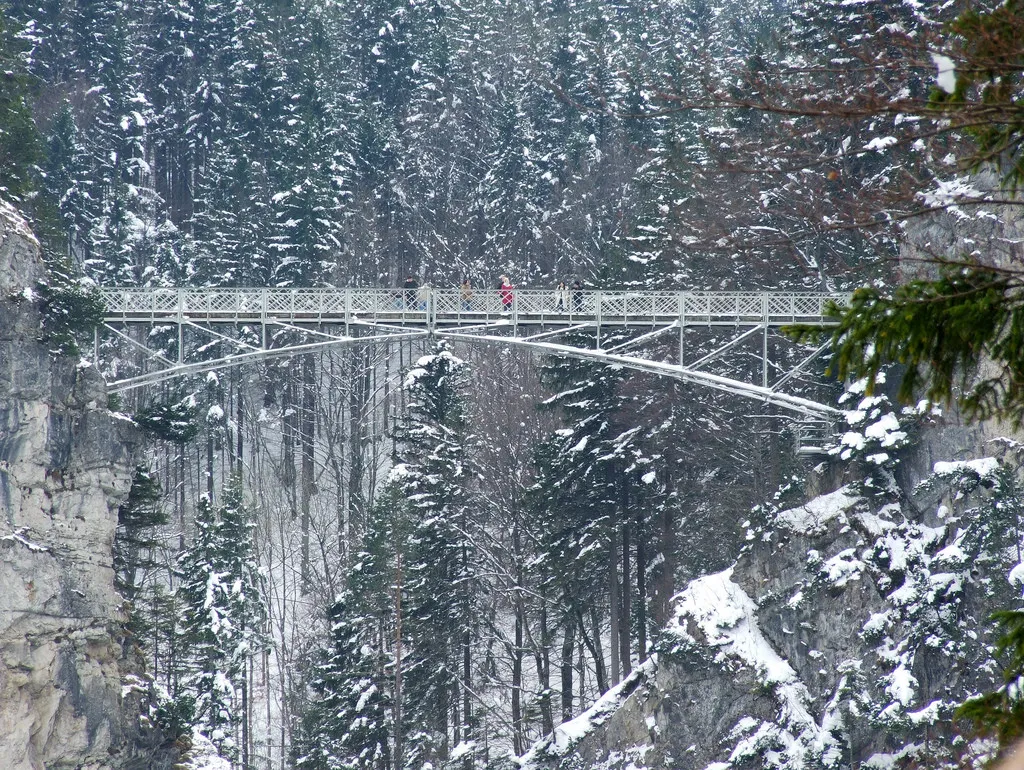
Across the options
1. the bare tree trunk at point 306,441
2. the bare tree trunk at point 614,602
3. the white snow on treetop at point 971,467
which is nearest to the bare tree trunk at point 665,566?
the bare tree trunk at point 614,602

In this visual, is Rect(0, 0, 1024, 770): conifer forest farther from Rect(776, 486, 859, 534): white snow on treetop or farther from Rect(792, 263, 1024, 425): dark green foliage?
Rect(792, 263, 1024, 425): dark green foliage

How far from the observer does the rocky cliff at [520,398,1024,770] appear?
20812 mm

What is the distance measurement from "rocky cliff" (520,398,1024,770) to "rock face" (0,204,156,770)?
9608 millimetres

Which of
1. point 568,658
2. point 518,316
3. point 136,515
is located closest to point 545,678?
point 568,658

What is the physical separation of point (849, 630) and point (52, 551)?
16.7 meters

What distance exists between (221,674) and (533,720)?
868 centimetres

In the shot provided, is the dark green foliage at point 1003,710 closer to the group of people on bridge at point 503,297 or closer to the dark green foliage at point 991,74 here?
the dark green foliage at point 991,74

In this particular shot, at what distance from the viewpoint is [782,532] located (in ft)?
81.7

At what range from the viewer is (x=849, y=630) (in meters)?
23.2

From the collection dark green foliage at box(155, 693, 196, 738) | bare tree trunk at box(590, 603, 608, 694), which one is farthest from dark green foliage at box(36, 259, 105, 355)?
bare tree trunk at box(590, 603, 608, 694)

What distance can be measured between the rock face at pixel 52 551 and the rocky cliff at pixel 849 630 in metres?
9.61

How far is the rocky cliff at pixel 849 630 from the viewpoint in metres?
20.8

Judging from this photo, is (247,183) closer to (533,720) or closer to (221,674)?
(221,674)

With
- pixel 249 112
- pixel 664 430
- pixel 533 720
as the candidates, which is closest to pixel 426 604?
pixel 533 720
